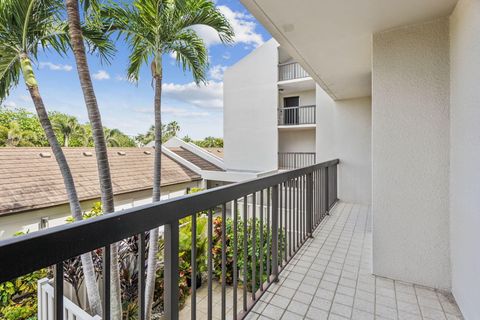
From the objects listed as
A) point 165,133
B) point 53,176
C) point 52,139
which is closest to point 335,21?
point 52,139

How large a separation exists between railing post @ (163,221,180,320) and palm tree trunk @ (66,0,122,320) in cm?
191

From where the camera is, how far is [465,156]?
1.73m

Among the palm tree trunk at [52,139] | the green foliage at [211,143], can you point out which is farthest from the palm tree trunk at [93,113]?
the green foliage at [211,143]

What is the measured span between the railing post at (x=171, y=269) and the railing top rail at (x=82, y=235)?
7cm

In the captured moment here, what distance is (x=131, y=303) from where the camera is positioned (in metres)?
3.87

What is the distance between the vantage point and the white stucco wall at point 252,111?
11.5m

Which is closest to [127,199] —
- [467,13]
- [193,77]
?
[193,77]

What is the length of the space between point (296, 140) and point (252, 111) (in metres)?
2.61

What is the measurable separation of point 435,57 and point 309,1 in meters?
1.24

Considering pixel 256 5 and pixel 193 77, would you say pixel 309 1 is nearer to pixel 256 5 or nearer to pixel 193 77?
pixel 256 5

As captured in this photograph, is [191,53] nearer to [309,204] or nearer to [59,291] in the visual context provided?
[309,204]

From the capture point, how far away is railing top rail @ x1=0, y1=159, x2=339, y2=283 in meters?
0.60

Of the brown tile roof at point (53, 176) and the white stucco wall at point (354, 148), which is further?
the brown tile roof at point (53, 176)

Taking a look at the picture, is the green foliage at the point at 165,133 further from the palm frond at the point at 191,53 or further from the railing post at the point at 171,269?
the railing post at the point at 171,269
